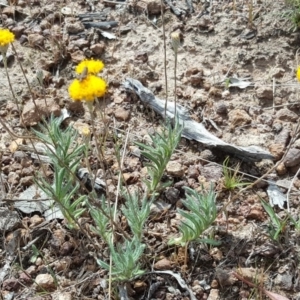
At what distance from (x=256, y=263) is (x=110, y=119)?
1.18 m

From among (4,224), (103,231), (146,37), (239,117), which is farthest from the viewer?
(146,37)

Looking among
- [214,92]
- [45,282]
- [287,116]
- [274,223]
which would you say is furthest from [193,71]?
[45,282]

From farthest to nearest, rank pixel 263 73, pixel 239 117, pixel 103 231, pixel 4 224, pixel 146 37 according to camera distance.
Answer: pixel 146 37 → pixel 263 73 → pixel 239 117 → pixel 4 224 → pixel 103 231

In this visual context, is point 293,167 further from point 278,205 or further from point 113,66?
point 113,66

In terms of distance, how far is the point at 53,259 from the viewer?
8.64 ft

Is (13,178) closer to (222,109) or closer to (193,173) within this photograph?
(193,173)

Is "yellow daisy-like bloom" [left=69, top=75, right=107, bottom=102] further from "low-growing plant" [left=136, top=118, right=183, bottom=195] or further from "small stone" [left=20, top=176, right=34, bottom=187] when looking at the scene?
"small stone" [left=20, top=176, right=34, bottom=187]

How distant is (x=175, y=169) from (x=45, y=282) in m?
0.84

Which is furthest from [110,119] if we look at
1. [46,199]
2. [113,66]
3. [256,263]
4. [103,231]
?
[256,263]

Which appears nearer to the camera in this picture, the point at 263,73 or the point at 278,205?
the point at 278,205

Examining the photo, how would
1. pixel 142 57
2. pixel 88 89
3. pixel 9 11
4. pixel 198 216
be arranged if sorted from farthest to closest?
pixel 9 11, pixel 142 57, pixel 198 216, pixel 88 89

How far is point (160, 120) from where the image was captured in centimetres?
317

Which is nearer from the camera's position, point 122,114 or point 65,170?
point 65,170

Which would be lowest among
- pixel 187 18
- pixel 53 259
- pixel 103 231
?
pixel 53 259
